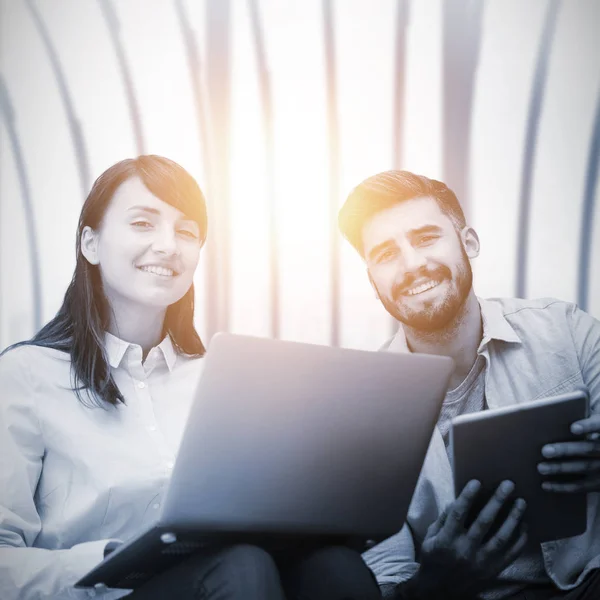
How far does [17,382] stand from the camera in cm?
116

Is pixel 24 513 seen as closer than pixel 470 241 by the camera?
Yes

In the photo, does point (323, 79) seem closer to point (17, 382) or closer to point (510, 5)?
point (510, 5)

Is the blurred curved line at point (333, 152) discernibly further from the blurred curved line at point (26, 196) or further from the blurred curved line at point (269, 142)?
the blurred curved line at point (26, 196)

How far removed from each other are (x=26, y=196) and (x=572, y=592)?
5.04 ft

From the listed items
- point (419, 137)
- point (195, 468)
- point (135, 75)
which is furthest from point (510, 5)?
point (195, 468)

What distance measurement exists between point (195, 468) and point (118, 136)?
1090 millimetres

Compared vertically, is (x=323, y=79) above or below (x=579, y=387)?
above

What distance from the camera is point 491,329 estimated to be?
58.9 inches

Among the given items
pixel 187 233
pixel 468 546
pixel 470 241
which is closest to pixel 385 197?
pixel 470 241

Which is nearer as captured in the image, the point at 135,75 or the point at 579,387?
the point at 579,387

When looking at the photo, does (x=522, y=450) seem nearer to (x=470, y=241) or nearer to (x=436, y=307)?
(x=436, y=307)

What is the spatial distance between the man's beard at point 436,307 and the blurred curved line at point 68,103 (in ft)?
2.74

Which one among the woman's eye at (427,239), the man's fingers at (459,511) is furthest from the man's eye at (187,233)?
the man's fingers at (459,511)

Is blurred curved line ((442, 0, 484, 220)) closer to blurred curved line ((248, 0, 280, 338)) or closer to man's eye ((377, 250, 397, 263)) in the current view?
man's eye ((377, 250, 397, 263))
